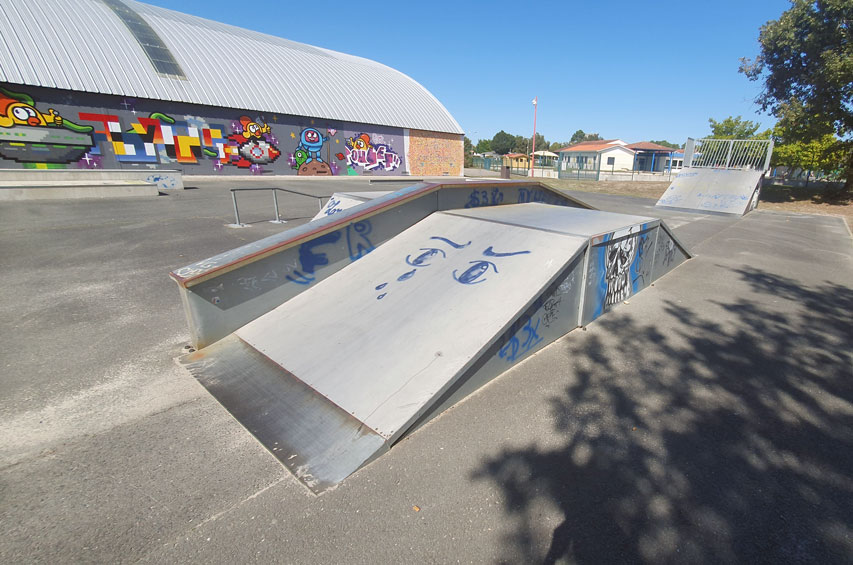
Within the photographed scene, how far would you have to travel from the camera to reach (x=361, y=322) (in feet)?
13.0

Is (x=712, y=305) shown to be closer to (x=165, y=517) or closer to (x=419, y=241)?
(x=419, y=241)

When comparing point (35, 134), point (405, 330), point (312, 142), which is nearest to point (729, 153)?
point (405, 330)

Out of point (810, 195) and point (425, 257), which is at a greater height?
point (425, 257)

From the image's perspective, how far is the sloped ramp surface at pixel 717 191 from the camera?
1630 centimetres

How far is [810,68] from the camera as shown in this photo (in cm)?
1759

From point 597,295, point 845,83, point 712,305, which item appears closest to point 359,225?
point 597,295

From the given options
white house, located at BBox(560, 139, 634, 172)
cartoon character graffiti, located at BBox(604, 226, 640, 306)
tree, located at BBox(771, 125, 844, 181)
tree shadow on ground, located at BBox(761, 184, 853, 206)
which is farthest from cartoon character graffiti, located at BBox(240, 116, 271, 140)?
white house, located at BBox(560, 139, 634, 172)

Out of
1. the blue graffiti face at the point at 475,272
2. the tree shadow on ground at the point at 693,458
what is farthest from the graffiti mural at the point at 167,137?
the tree shadow on ground at the point at 693,458

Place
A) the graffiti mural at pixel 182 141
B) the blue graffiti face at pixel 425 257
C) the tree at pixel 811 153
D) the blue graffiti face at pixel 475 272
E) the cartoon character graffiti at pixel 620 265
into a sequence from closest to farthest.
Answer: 1. the blue graffiti face at pixel 475 272
2. the blue graffiti face at pixel 425 257
3. the cartoon character graffiti at pixel 620 265
4. the graffiti mural at pixel 182 141
5. the tree at pixel 811 153

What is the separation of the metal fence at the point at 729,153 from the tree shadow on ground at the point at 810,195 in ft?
9.61

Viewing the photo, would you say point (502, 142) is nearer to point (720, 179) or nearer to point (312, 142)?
point (312, 142)

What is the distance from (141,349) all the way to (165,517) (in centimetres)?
250

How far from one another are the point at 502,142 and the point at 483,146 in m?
7.44

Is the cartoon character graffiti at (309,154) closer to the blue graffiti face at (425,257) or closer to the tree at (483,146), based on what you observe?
the blue graffiti face at (425,257)
